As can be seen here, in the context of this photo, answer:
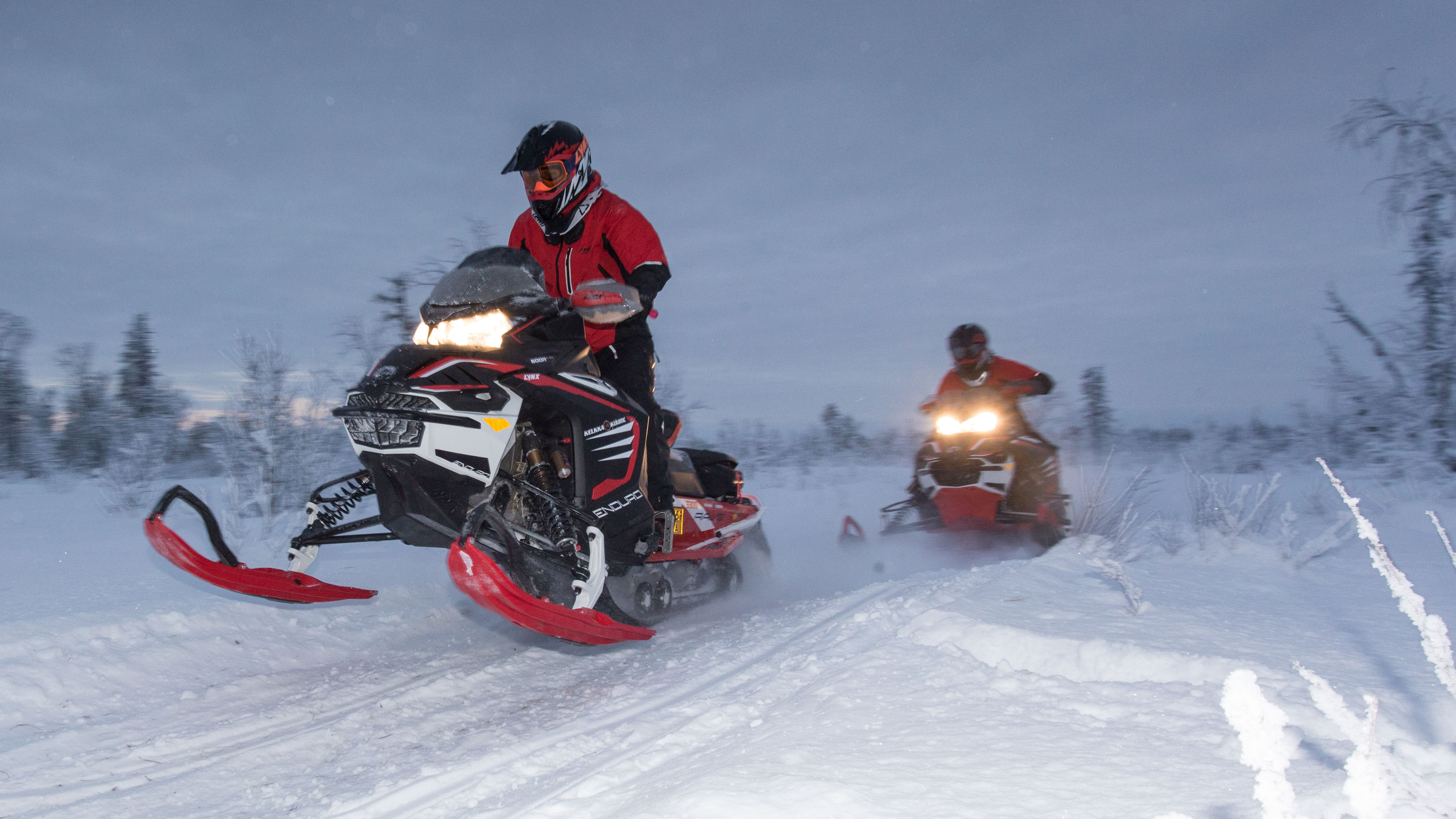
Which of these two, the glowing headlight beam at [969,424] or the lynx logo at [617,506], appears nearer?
the lynx logo at [617,506]

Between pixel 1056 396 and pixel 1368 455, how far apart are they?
406 centimetres

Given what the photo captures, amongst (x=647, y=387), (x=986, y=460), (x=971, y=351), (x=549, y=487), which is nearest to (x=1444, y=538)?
(x=549, y=487)

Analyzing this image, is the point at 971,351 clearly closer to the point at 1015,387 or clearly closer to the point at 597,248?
the point at 1015,387

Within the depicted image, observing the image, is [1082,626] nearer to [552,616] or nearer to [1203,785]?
[1203,785]

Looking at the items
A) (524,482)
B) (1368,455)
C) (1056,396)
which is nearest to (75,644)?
(524,482)

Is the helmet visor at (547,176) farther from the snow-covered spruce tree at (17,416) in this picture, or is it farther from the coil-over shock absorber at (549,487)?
the snow-covered spruce tree at (17,416)

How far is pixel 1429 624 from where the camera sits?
3.78 ft

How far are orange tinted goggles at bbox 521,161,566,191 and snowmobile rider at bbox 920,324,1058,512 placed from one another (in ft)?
14.1

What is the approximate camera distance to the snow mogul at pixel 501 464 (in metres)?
2.91

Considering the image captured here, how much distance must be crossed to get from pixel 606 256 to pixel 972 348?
406cm

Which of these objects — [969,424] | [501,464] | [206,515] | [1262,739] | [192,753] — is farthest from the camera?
[969,424]

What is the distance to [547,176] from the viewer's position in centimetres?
364

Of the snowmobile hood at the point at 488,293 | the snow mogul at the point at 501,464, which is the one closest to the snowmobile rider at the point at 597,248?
the snow mogul at the point at 501,464

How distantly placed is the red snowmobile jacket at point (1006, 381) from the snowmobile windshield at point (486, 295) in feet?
14.8
